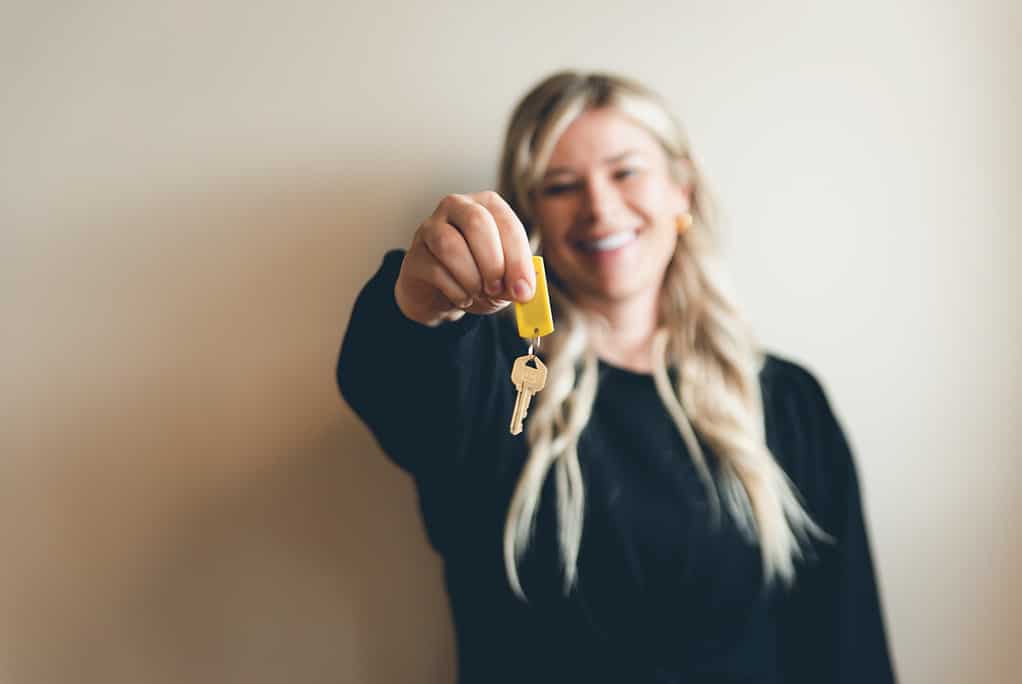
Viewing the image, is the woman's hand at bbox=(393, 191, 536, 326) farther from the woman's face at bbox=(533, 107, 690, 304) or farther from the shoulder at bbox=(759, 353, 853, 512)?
the shoulder at bbox=(759, 353, 853, 512)

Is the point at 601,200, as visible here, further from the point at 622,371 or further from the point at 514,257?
the point at 514,257

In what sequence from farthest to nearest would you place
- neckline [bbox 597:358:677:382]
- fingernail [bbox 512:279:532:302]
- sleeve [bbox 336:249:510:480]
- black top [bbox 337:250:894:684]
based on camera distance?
neckline [bbox 597:358:677:382], black top [bbox 337:250:894:684], sleeve [bbox 336:249:510:480], fingernail [bbox 512:279:532:302]

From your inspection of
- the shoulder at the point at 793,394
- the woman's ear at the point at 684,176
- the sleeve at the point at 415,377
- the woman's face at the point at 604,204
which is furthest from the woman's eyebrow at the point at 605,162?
the shoulder at the point at 793,394

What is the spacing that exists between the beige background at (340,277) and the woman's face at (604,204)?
148 mm

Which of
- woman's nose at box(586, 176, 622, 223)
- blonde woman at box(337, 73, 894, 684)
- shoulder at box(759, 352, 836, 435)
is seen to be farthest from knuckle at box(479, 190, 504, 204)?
shoulder at box(759, 352, 836, 435)

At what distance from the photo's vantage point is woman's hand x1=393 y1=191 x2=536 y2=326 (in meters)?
0.50

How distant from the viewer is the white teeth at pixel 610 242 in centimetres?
90

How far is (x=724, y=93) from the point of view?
106 centimetres

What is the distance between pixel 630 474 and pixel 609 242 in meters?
0.30

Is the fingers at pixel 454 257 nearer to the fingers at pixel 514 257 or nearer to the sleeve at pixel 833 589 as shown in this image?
the fingers at pixel 514 257

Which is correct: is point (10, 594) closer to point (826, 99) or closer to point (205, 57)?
point (205, 57)

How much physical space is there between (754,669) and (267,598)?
26.1 inches

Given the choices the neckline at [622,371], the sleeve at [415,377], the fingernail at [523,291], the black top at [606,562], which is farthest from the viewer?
the neckline at [622,371]

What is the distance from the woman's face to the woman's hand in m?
0.39
